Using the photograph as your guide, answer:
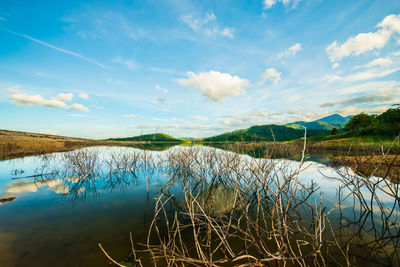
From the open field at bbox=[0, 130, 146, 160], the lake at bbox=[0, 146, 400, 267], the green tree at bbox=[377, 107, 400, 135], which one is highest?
the green tree at bbox=[377, 107, 400, 135]

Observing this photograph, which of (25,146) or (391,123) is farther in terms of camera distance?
(391,123)

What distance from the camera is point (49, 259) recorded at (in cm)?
455

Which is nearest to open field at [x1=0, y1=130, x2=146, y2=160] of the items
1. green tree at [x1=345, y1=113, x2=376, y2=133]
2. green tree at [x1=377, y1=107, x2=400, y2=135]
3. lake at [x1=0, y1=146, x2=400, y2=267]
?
lake at [x1=0, y1=146, x2=400, y2=267]

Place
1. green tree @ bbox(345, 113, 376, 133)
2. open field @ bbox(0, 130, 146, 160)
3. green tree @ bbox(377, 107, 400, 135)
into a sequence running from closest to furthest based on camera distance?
1. open field @ bbox(0, 130, 146, 160)
2. green tree @ bbox(377, 107, 400, 135)
3. green tree @ bbox(345, 113, 376, 133)

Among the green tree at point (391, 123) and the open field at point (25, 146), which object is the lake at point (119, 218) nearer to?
the open field at point (25, 146)

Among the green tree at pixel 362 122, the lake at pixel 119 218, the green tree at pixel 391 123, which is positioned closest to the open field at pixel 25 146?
the lake at pixel 119 218

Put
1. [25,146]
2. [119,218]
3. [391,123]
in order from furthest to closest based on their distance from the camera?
[391,123] < [25,146] < [119,218]

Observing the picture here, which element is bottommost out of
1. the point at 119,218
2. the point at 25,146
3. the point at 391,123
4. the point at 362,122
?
the point at 119,218

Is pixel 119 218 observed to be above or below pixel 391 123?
below

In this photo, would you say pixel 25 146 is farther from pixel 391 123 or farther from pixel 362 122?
pixel 362 122

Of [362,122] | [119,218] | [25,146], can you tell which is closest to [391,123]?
[362,122]

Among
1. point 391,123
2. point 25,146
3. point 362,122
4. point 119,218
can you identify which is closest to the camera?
point 119,218

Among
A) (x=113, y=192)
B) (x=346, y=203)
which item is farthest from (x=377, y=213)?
(x=113, y=192)

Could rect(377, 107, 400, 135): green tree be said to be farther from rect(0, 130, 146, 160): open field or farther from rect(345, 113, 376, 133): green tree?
rect(0, 130, 146, 160): open field
